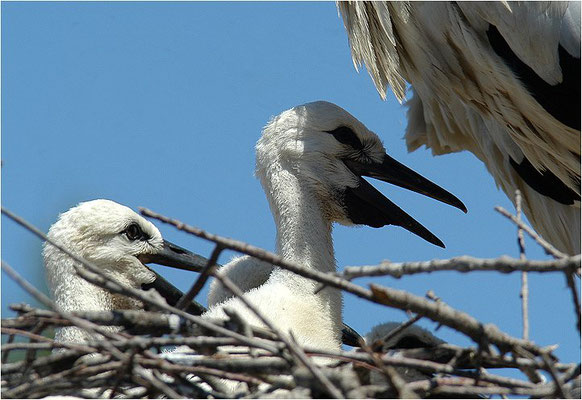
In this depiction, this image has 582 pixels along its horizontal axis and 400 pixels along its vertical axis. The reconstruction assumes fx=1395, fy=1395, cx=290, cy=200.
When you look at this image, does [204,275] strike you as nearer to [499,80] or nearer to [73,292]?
[73,292]

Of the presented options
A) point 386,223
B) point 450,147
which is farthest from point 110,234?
point 450,147

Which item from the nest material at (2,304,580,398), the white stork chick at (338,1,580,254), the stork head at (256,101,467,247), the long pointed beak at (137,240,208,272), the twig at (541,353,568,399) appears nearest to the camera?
the twig at (541,353,568,399)

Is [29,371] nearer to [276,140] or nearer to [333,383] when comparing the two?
[333,383]

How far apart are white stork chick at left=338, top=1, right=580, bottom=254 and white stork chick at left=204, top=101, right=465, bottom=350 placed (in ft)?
0.70

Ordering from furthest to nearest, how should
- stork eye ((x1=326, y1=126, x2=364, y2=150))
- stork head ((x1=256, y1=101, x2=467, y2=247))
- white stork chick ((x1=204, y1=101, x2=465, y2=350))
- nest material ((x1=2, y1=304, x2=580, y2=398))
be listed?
stork eye ((x1=326, y1=126, x2=364, y2=150)) → stork head ((x1=256, y1=101, x2=467, y2=247)) → white stork chick ((x1=204, y1=101, x2=465, y2=350)) → nest material ((x1=2, y1=304, x2=580, y2=398))

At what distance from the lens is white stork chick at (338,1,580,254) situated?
13.3 ft

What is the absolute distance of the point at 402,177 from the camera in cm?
474

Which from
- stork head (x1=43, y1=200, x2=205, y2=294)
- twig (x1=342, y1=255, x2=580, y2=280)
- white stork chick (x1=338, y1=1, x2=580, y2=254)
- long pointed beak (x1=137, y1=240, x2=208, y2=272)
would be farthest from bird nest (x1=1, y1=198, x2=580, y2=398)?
long pointed beak (x1=137, y1=240, x2=208, y2=272)

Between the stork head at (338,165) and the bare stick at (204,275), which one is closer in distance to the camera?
the bare stick at (204,275)

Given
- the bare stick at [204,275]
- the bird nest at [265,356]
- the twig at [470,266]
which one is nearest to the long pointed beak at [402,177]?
the bird nest at [265,356]

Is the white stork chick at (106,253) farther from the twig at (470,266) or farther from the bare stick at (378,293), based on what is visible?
the twig at (470,266)

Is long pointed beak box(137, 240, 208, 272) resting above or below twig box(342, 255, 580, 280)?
above

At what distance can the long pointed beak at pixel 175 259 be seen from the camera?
4820mm

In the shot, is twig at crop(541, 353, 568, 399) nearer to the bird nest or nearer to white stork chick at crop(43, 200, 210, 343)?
the bird nest
